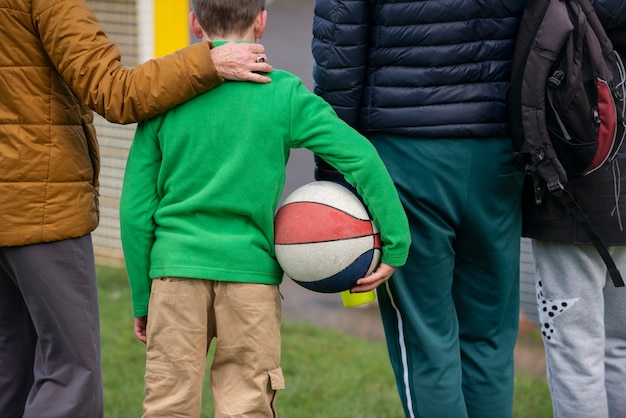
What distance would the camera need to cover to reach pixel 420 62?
A: 11.9 feet

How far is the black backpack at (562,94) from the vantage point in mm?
3586

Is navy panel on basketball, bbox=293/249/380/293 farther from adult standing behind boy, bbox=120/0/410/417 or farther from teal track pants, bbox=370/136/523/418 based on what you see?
teal track pants, bbox=370/136/523/418

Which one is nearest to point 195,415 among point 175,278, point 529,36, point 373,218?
point 175,278

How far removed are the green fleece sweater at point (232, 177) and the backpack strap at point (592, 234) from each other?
689 millimetres

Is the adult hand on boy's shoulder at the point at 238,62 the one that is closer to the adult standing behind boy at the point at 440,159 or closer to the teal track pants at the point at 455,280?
the adult standing behind boy at the point at 440,159

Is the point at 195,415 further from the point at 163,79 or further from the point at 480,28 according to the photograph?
the point at 480,28

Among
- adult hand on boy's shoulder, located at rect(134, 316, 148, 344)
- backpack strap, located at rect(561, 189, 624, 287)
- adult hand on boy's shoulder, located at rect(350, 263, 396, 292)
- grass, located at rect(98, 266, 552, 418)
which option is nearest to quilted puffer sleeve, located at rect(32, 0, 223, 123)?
adult hand on boy's shoulder, located at rect(134, 316, 148, 344)

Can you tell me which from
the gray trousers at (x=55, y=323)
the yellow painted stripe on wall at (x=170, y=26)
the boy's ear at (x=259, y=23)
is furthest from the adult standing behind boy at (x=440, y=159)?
A: the yellow painted stripe on wall at (x=170, y=26)

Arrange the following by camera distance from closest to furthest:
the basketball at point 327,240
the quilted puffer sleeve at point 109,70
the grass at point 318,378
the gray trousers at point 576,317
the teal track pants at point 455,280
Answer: the quilted puffer sleeve at point 109,70, the basketball at point 327,240, the teal track pants at point 455,280, the gray trousers at point 576,317, the grass at point 318,378

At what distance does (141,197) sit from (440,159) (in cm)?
105

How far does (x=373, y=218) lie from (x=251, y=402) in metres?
0.73

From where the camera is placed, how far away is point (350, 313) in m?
7.13

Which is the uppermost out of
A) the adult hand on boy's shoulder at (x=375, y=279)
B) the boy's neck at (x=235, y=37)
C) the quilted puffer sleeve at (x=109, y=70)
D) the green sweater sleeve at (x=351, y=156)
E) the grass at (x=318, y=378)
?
the boy's neck at (x=235, y=37)

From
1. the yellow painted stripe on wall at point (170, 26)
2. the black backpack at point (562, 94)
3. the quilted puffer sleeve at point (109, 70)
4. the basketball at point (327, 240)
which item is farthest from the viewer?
the yellow painted stripe on wall at point (170, 26)
